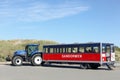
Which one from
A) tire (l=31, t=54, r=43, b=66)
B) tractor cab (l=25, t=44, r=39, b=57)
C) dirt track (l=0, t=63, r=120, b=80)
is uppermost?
tractor cab (l=25, t=44, r=39, b=57)

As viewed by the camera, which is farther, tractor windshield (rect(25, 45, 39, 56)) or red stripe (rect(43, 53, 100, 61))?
tractor windshield (rect(25, 45, 39, 56))

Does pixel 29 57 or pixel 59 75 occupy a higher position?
pixel 29 57

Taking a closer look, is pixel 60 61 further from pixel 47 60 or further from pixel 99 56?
pixel 99 56

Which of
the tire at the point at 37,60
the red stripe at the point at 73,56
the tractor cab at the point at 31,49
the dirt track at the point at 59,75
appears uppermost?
the tractor cab at the point at 31,49

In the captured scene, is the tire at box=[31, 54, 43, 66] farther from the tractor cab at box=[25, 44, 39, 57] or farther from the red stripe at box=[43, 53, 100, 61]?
the red stripe at box=[43, 53, 100, 61]

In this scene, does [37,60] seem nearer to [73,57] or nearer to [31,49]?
[31,49]

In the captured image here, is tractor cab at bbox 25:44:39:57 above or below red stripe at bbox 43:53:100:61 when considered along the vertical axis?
above

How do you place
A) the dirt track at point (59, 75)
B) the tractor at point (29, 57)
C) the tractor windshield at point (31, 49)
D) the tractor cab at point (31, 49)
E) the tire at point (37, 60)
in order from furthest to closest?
1. the tractor windshield at point (31, 49)
2. the tractor cab at point (31, 49)
3. the tractor at point (29, 57)
4. the tire at point (37, 60)
5. the dirt track at point (59, 75)

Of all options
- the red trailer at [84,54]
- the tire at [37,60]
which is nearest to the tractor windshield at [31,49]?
the tire at [37,60]

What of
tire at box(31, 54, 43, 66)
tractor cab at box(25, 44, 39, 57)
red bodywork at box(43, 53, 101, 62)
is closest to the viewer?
red bodywork at box(43, 53, 101, 62)

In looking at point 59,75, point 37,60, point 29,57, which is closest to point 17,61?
point 29,57

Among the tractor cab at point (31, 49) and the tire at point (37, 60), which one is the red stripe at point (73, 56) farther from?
the tractor cab at point (31, 49)

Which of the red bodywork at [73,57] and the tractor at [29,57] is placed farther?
the tractor at [29,57]

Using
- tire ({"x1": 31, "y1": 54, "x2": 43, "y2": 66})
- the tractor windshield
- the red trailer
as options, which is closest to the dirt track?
the red trailer
